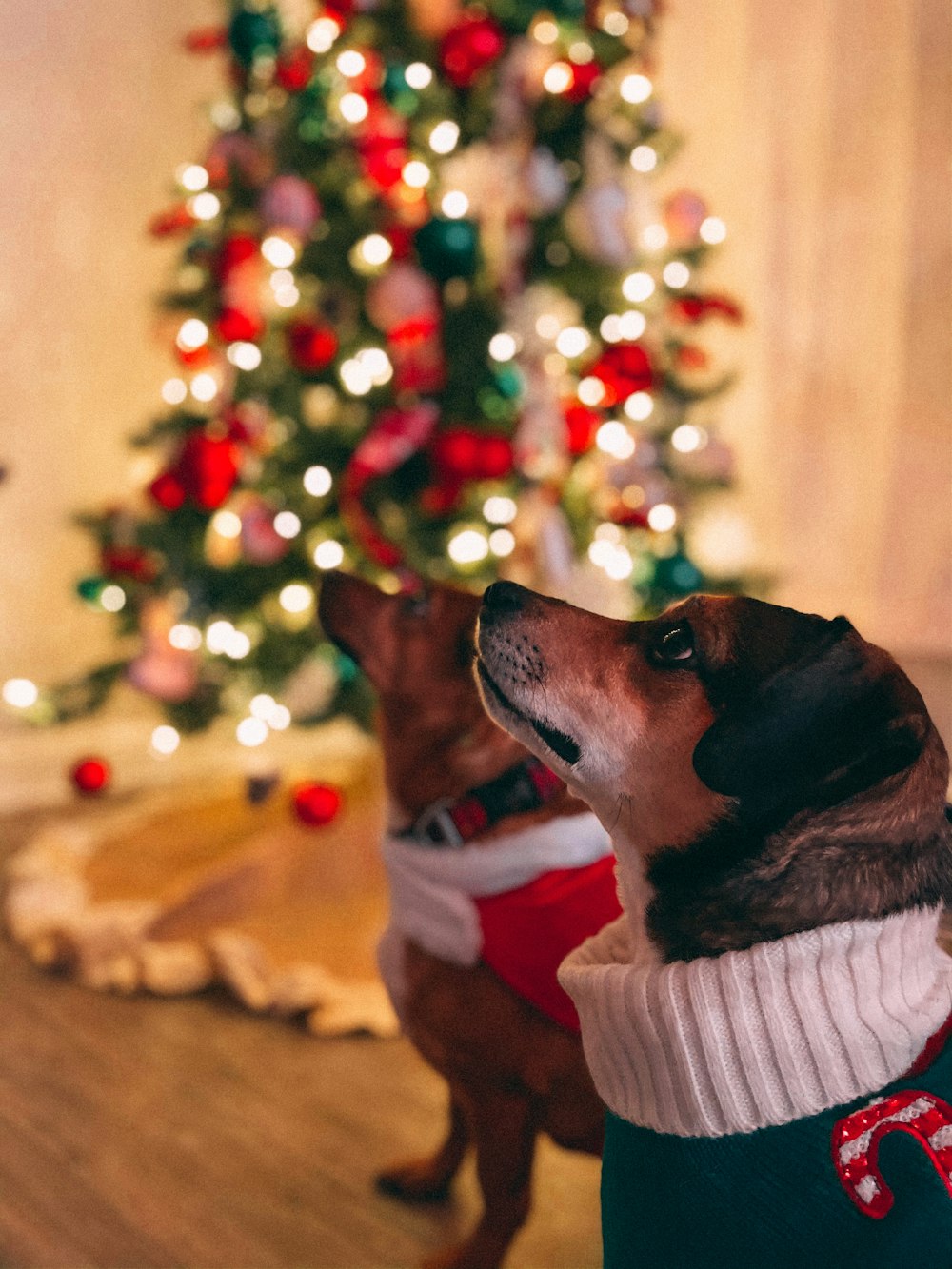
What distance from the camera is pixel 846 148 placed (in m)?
3.74

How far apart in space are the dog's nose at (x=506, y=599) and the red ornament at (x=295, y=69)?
2173 millimetres

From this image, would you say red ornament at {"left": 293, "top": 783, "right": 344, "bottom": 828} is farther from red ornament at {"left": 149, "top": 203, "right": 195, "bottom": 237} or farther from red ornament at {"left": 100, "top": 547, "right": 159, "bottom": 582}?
red ornament at {"left": 149, "top": 203, "right": 195, "bottom": 237}

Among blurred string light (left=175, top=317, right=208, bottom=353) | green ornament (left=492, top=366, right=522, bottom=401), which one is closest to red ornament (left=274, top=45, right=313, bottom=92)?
blurred string light (left=175, top=317, right=208, bottom=353)

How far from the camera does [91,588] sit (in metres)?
2.91

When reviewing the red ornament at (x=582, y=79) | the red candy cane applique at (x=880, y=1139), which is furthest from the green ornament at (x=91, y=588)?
the red candy cane applique at (x=880, y=1139)

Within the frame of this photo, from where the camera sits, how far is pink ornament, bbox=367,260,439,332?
2.64 meters

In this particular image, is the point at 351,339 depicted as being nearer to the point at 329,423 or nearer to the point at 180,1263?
the point at 329,423

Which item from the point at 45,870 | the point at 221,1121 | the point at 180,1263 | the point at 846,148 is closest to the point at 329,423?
the point at 45,870

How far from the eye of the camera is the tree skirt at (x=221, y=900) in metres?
2.42

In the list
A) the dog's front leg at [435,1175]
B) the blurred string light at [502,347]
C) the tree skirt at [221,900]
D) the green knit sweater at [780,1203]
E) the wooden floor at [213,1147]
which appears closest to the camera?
the green knit sweater at [780,1203]

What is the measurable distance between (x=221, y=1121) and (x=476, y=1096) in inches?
28.5

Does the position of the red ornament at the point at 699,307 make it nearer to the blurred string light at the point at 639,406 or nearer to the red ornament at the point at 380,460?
the blurred string light at the point at 639,406

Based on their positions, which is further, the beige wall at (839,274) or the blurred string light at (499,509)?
the beige wall at (839,274)

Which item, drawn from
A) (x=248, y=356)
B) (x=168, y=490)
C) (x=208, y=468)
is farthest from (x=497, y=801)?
(x=248, y=356)
